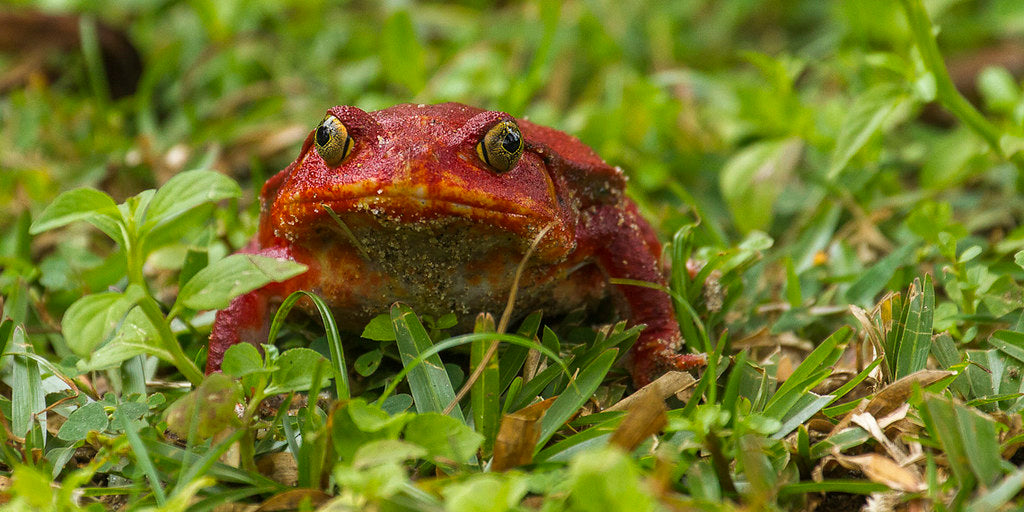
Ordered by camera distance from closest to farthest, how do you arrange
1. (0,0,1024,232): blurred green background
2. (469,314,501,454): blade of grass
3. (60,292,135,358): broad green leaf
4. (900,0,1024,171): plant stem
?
(60,292,135,358): broad green leaf
(469,314,501,454): blade of grass
(900,0,1024,171): plant stem
(0,0,1024,232): blurred green background

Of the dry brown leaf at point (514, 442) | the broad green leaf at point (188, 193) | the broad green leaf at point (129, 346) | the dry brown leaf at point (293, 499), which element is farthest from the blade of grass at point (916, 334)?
the broad green leaf at point (129, 346)

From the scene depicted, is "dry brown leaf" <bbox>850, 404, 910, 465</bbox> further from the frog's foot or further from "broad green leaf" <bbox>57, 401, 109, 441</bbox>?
"broad green leaf" <bbox>57, 401, 109, 441</bbox>

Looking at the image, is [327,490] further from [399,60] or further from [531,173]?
[399,60]

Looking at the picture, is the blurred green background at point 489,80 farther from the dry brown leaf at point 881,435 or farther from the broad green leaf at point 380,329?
the broad green leaf at point 380,329

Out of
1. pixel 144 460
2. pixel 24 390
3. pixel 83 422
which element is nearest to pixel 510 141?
pixel 144 460

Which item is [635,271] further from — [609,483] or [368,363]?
[609,483]

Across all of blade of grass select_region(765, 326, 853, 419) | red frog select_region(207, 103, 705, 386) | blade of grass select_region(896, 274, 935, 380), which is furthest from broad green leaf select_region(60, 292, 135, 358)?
blade of grass select_region(896, 274, 935, 380)
